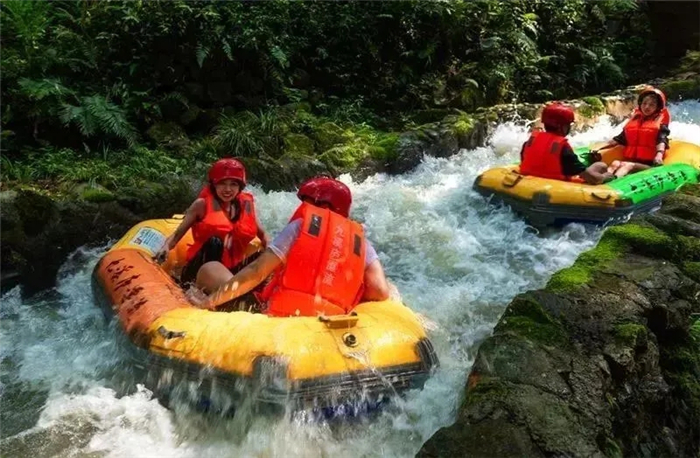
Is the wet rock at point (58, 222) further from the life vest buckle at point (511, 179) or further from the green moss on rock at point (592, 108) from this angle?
the green moss on rock at point (592, 108)

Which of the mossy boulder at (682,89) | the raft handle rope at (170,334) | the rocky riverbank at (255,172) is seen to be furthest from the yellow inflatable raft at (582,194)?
the mossy boulder at (682,89)

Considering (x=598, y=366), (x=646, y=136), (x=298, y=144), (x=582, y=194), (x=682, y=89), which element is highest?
(x=598, y=366)

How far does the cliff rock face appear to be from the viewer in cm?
266

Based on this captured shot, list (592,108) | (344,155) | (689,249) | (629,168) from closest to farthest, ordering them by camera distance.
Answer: (689,249), (629,168), (344,155), (592,108)

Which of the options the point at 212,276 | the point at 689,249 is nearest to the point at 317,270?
the point at 212,276

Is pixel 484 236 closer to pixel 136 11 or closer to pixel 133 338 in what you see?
pixel 133 338

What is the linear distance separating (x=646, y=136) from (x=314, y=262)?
5.04 m

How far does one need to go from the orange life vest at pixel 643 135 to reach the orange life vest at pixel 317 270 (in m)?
4.75

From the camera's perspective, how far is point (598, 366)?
124 inches

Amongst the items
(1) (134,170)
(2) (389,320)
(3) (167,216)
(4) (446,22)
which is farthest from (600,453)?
(4) (446,22)

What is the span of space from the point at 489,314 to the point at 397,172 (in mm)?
3694

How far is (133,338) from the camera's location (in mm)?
3895

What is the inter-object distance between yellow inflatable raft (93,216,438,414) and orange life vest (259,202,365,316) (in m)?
0.16

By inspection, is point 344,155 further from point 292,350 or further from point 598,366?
point 598,366
